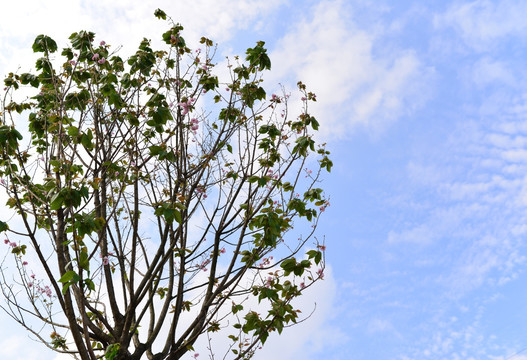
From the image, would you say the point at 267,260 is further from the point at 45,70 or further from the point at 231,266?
the point at 45,70

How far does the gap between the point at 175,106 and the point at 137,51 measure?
757 mm

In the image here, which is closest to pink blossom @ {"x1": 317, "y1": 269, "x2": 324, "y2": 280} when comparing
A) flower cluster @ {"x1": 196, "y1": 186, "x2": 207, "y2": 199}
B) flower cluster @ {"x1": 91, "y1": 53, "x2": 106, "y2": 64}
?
flower cluster @ {"x1": 196, "y1": 186, "x2": 207, "y2": 199}

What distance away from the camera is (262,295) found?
457cm

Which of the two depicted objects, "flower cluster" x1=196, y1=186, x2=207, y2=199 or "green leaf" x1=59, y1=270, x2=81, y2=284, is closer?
"green leaf" x1=59, y1=270, x2=81, y2=284

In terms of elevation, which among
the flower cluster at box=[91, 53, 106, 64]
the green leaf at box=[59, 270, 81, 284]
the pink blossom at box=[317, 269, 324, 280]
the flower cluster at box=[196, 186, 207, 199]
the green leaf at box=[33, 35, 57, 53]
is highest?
the green leaf at box=[33, 35, 57, 53]

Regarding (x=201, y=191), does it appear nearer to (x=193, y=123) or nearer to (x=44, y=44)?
(x=193, y=123)

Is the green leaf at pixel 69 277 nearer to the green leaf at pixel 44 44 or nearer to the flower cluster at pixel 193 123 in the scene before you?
the flower cluster at pixel 193 123

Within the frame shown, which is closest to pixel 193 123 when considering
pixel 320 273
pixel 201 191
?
pixel 201 191

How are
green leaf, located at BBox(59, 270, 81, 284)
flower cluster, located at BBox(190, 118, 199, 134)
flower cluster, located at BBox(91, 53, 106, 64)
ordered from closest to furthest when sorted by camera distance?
green leaf, located at BBox(59, 270, 81, 284) → flower cluster, located at BBox(91, 53, 106, 64) → flower cluster, located at BBox(190, 118, 199, 134)

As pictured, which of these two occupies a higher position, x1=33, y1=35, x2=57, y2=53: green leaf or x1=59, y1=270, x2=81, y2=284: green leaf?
x1=33, y1=35, x2=57, y2=53: green leaf

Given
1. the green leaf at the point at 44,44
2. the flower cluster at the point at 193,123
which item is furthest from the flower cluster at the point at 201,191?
the green leaf at the point at 44,44

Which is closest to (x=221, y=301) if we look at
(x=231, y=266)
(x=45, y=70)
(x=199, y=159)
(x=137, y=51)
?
(x=231, y=266)

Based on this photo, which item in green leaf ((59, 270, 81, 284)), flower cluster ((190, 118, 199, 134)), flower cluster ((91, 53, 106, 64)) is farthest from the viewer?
flower cluster ((190, 118, 199, 134))

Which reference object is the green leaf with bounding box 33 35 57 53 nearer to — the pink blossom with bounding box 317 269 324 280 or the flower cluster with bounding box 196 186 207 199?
the flower cluster with bounding box 196 186 207 199
